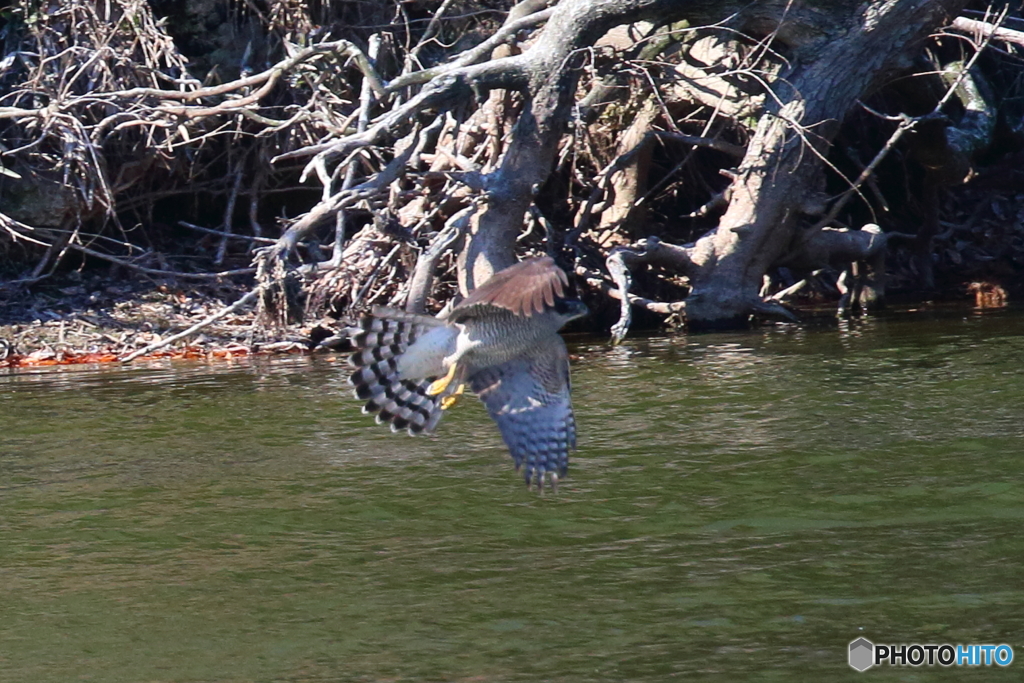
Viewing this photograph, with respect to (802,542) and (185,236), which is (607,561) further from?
(185,236)

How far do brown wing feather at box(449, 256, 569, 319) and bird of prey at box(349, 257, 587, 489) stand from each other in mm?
405

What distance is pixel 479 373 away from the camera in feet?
18.7

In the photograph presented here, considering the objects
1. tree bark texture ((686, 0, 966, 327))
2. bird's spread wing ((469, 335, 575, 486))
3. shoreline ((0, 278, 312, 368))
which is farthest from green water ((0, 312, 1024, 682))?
tree bark texture ((686, 0, 966, 327))

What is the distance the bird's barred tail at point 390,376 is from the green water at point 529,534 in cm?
34

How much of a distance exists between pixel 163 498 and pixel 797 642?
9.66 feet

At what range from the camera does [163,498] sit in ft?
18.9

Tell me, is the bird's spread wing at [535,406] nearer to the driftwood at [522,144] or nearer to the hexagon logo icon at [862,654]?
the hexagon logo icon at [862,654]

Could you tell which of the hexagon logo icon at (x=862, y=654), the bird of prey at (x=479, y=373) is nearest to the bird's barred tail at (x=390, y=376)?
the bird of prey at (x=479, y=373)

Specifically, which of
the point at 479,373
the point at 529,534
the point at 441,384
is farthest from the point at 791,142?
the point at 529,534

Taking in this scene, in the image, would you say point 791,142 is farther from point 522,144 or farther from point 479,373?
point 479,373

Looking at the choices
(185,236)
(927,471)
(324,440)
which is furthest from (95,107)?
(927,471)

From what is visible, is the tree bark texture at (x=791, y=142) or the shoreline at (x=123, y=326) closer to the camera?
the tree bark texture at (x=791, y=142)

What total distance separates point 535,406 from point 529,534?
0.74 meters

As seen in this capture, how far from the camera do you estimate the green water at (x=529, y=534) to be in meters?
3.89
